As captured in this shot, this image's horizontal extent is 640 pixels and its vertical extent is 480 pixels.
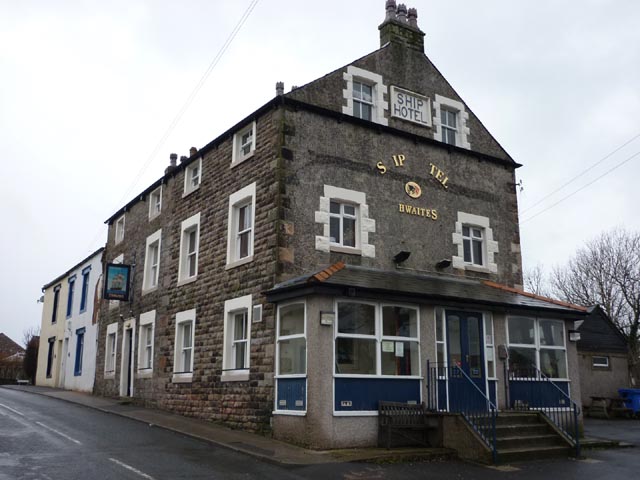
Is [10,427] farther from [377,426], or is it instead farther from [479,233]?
[479,233]

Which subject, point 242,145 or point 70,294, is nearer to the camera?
point 242,145

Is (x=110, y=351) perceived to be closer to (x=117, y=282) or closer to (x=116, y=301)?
(x=116, y=301)

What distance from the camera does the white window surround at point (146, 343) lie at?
69.1 ft

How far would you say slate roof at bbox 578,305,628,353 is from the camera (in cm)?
2769

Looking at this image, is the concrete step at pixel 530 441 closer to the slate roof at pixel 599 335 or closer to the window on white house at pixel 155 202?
the window on white house at pixel 155 202

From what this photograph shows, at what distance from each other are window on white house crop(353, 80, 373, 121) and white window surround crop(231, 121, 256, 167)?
2.88m

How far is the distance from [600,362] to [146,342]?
19529mm

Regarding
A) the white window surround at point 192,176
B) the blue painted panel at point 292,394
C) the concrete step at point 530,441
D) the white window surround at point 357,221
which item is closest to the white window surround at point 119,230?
the white window surround at point 192,176

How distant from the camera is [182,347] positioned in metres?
19.3

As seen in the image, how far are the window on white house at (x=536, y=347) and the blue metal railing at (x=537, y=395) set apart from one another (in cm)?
4

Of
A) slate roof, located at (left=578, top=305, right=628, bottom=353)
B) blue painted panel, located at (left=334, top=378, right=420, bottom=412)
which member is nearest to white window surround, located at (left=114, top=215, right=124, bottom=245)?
blue painted panel, located at (left=334, top=378, right=420, bottom=412)

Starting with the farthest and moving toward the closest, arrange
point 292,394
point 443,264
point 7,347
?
point 7,347
point 443,264
point 292,394

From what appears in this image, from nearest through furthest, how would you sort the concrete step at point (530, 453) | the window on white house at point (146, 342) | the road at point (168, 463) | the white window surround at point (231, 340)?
1. the road at point (168, 463)
2. the concrete step at point (530, 453)
3. the white window surround at point (231, 340)
4. the window on white house at point (146, 342)

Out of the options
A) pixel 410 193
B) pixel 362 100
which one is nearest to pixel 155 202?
pixel 362 100
